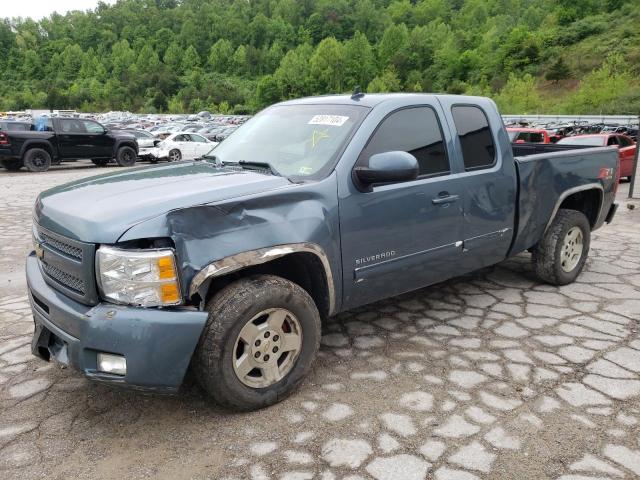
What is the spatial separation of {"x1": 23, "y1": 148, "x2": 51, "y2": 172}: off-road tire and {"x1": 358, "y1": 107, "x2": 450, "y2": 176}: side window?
16.7 meters

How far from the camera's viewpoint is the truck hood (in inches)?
108

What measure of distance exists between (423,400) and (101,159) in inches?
747

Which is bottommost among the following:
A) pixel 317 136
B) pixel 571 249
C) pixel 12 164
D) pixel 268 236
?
pixel 571 249

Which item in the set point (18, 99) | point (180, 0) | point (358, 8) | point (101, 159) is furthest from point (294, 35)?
point (101, 159)

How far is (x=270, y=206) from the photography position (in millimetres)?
3045

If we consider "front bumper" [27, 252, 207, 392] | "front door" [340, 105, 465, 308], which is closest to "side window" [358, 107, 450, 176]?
"front door" [340, 105, 465, 308]

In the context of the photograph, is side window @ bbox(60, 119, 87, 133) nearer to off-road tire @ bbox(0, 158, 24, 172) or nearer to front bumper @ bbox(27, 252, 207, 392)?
off-road tire @ bbox(0, 158, 24, 172)

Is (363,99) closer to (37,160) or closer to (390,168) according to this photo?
(390,168)

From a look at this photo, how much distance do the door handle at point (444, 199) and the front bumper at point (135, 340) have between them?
6.29ft

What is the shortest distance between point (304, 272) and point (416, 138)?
133cm

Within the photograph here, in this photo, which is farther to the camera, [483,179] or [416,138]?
[483,179]

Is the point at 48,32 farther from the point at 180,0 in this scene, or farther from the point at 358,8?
the point at 358,8

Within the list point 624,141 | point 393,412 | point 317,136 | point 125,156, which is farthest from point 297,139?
point 125,156

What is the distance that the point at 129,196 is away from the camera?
9.94 feet
